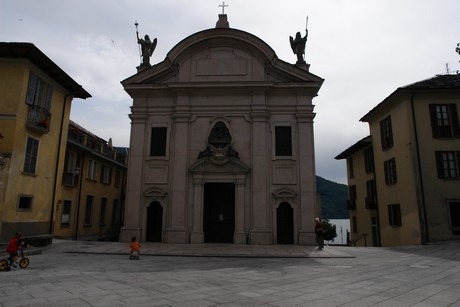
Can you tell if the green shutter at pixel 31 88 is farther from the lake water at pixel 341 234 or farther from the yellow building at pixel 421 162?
the lake water at pixel 341 234

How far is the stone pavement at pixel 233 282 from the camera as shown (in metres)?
6.96

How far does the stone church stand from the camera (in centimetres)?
2130

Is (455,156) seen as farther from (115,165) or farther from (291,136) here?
(115,165)

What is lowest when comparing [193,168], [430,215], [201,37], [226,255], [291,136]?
[226,255]

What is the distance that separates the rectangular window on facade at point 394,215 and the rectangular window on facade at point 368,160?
4.96 meters

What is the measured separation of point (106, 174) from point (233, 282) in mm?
25378

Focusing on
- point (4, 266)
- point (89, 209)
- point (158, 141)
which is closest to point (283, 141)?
point (158, 141)

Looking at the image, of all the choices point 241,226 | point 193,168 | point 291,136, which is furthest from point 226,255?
point 291,136

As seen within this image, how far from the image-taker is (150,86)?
2339cm

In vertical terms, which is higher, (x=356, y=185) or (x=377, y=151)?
(x=377, y=151)

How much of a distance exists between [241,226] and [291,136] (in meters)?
6.74

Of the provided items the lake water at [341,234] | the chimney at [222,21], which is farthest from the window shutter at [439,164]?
the lake water at [341,234]

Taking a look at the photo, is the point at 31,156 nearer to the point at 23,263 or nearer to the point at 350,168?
the point at 23,263

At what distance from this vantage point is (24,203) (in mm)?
17375
